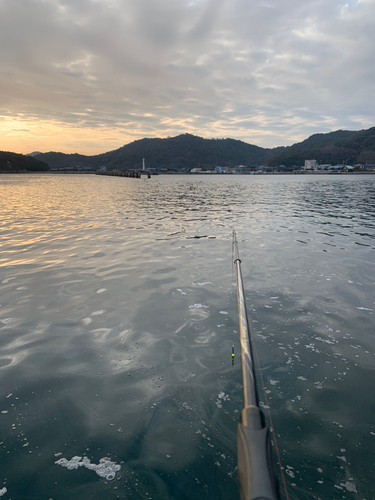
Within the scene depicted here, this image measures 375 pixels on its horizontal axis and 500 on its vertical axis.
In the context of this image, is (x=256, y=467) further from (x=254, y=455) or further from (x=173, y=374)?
(x=173, y=374)

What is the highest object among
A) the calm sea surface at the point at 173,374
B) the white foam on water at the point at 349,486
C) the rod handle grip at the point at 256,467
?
the rod handle grip at the point at 256,467

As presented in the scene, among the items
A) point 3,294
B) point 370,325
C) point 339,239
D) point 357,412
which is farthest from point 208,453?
point 339,239

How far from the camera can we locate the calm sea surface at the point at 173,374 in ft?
11.0

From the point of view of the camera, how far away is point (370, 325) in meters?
6.78

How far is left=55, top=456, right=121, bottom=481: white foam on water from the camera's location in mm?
3354

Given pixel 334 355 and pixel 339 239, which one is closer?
pixel 334 355

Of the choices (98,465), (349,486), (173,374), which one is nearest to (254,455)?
(349,486)

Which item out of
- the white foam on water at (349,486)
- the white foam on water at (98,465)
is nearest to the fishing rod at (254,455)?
the white foam on water at (349,486)

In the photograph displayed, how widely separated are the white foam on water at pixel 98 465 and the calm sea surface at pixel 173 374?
0.01 m

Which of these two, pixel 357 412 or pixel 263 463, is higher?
pixel 263 463

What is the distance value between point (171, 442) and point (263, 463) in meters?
2.02

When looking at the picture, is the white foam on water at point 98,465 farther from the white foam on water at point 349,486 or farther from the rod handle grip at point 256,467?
the white foam on water at point 349,486

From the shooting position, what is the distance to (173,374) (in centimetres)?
510

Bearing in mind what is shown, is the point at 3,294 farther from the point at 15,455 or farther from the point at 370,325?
the point at 370,325
